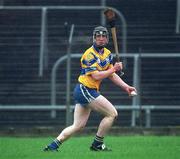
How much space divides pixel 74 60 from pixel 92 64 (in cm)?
715

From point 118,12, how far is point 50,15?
5.87ft

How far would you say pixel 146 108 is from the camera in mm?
19422

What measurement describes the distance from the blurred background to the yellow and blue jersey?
17.1 ft

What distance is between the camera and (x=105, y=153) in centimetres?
1334

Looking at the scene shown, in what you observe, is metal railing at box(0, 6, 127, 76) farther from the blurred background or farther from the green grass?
the green grass

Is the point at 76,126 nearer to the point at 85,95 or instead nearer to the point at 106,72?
the point at 85,95

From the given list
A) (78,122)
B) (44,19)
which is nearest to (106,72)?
(78,122)

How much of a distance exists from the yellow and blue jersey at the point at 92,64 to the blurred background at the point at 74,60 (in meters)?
5.21

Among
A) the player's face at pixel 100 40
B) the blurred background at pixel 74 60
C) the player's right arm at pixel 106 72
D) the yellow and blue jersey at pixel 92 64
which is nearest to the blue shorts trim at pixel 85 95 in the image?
the yellow and blue jersey at pixel 92 64

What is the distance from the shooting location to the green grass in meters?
12.8

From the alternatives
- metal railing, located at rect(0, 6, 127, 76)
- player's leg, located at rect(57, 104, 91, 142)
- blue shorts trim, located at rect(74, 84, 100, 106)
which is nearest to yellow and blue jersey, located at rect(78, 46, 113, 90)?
blue shorts trim, located at rect(74, 84, 100, 106)

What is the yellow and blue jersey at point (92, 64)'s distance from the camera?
13562mm

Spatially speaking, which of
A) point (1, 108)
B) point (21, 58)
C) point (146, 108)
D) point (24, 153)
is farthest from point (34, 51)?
point (24, 153)

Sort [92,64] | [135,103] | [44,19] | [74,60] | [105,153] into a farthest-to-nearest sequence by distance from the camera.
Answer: [44,19] → [74,60] → [135,103] → [92,64] → [105,153]
